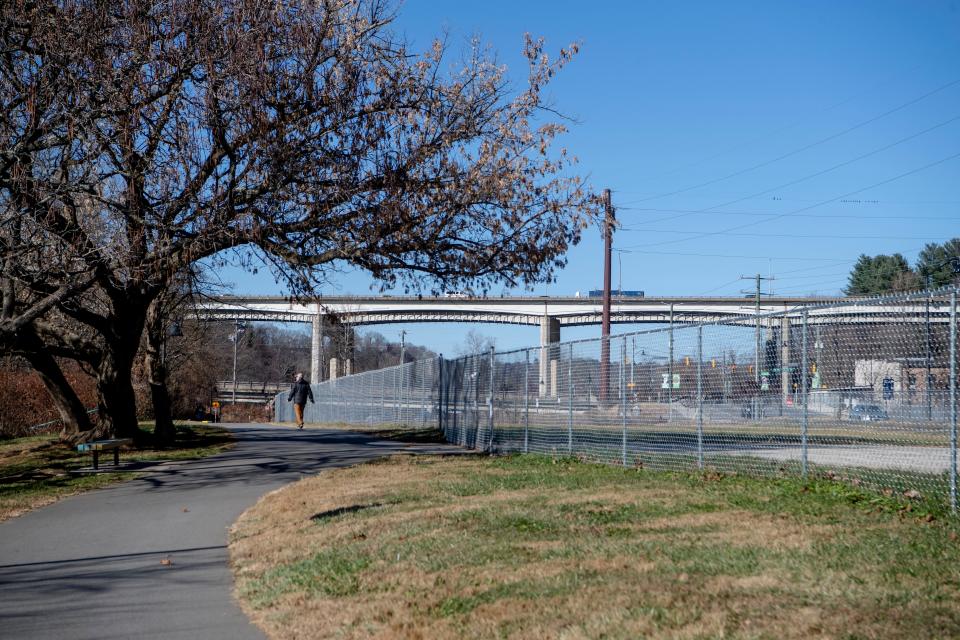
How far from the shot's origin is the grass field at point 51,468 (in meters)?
13.0

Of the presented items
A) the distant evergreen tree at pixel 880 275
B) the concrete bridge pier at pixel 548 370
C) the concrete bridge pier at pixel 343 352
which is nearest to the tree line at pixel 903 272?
the distant evergreen tree at pixel 880 275

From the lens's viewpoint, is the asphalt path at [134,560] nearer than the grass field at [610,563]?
No

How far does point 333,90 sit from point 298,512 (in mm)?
7095

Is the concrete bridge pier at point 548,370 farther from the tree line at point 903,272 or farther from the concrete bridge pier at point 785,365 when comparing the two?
the tree line at point 903,272

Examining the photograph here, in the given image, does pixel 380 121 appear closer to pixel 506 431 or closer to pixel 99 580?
pixel 506 431

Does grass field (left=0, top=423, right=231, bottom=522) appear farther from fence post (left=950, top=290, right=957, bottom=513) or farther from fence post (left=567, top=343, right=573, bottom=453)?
fence post (left=950, top=290, right=957, bottom=513)

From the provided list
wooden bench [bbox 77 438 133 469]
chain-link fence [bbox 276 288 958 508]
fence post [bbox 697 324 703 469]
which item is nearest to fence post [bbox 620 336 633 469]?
chain-link fence [bbox 276 288 958 508]

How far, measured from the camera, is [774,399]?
34.8 feet

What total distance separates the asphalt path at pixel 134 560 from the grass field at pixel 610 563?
348 millimetres

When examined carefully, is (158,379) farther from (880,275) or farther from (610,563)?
(880,275)

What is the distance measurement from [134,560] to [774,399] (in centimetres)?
694

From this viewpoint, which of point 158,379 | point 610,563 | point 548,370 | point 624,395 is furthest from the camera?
point 158,379

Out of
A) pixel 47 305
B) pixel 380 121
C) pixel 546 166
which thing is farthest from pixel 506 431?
pixel 47 305

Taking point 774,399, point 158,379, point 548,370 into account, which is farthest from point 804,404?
point 158,379
